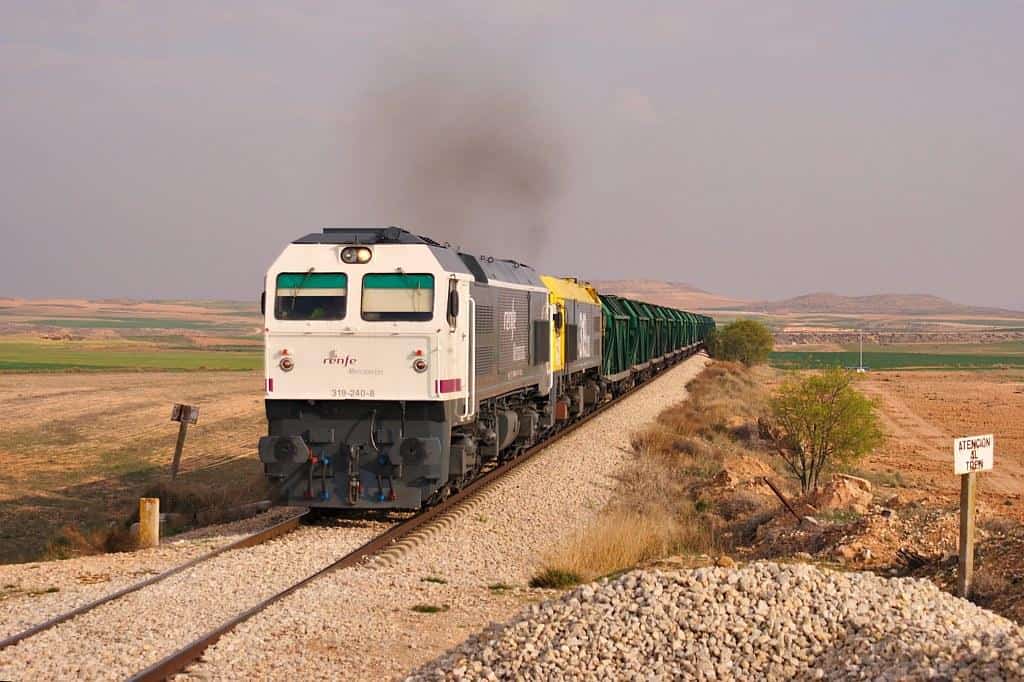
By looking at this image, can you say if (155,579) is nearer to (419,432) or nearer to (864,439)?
(419,432)

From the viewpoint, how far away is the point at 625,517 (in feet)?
54.9

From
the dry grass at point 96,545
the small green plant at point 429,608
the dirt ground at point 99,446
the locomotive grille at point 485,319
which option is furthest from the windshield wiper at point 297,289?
the dirt ground at point 99,446

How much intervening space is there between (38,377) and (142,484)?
50.2 meters

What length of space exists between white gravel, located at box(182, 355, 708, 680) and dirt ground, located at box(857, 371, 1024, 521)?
849 cm

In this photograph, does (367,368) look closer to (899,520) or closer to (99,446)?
(899,520)

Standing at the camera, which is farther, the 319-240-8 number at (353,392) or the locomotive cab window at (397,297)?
the locomotive cab window at (397,297)

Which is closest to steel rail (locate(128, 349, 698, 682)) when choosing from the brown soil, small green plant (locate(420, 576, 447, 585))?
small green plant (locate(420, 576, 447, 585))

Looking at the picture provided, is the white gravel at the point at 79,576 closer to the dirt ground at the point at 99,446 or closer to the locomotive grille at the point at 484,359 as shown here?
the locomotive grille at the point at 484,359

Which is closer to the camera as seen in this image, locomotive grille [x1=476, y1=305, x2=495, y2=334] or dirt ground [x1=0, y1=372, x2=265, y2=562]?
locomotive grille [x1=476, y1=305, x2=495, y2=334]

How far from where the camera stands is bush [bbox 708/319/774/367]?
260 ft

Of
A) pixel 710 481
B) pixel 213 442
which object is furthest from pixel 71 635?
pixel 213 442

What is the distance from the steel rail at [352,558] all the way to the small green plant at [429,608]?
4.52 ft

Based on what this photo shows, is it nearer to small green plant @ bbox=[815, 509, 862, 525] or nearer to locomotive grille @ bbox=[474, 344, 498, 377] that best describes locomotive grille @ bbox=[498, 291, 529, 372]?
locomotive grille @ bbox=[474, 344, 498, 377]

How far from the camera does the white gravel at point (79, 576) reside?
11102mm
